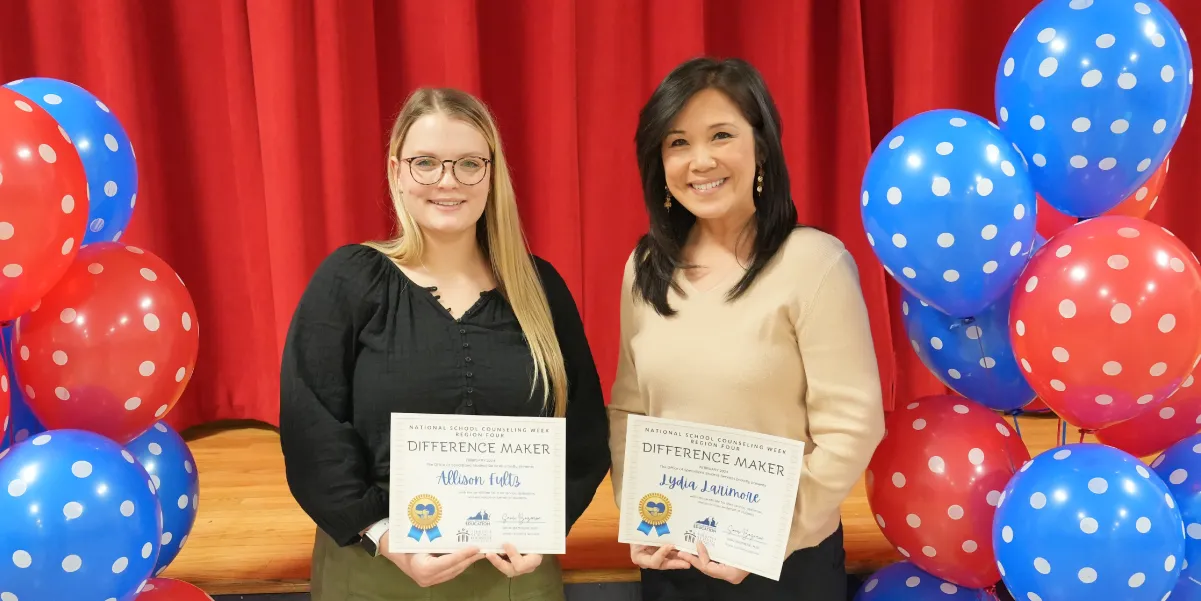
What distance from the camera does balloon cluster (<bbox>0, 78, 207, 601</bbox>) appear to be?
1146 mm

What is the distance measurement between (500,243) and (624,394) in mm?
382

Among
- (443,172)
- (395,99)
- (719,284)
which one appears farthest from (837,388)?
(395,99)

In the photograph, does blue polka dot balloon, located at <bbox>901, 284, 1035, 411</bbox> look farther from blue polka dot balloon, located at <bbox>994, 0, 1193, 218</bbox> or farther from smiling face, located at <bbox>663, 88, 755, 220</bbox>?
smiling face, located at <bbox>663, 88, 755, 220</bbox>

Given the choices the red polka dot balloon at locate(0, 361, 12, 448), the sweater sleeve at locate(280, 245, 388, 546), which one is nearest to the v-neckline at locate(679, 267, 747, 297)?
the sweater sleeve at locate(280, 245, 388, 546)

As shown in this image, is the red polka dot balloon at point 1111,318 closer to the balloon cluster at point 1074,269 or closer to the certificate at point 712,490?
the balloon cluster at point 1074,269

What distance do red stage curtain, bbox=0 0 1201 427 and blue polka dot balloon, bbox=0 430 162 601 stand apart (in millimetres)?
1518

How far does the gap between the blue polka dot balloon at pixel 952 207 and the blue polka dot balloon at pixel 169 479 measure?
4.22ft

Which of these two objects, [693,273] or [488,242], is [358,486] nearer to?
[488,242]

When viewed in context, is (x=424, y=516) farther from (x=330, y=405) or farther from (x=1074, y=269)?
(x=1074, y=269)

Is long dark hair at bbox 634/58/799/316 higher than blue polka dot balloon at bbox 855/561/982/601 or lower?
higher

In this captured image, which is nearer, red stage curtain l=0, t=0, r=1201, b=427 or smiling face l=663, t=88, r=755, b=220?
smiling face l=663, t=88, r=755, b=220

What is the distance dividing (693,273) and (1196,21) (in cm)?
246

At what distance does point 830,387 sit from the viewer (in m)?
1.46

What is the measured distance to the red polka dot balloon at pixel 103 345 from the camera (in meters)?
1.28
